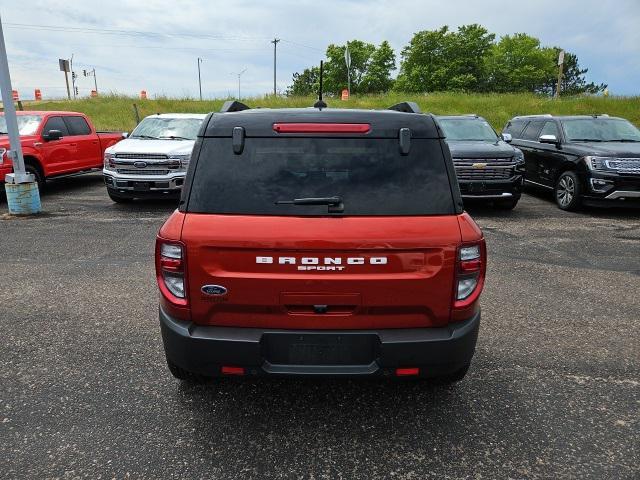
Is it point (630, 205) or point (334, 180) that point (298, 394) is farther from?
point (630, 205)

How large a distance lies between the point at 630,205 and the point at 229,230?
29.2 ft

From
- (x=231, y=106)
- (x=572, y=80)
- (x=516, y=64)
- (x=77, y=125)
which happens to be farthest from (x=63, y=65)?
(x=572, y=80)

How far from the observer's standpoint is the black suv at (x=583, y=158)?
872cm

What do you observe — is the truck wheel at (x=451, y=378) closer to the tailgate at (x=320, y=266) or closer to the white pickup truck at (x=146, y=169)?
the tailgate at (x=320, y=266)

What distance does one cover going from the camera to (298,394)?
320 centimetres

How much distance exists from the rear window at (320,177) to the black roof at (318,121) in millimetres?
46

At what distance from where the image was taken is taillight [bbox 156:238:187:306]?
253cm

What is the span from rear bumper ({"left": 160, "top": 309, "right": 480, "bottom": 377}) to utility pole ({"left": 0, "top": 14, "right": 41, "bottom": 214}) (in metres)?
7.77

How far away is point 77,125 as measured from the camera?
1204 centimetres

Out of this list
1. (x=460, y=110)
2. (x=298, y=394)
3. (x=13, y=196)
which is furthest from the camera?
(x=460, y=110)

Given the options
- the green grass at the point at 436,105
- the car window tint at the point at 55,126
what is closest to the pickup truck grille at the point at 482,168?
the car window tint at the point at 55,126

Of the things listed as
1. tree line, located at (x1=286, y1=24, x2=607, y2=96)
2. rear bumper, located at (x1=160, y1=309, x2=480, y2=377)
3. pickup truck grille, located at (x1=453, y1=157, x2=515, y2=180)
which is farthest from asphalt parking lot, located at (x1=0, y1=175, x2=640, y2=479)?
tree line, located at (x1=286, y1=24, x2=607, y2=96)

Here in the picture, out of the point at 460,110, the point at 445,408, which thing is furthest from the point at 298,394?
the point at 460,110

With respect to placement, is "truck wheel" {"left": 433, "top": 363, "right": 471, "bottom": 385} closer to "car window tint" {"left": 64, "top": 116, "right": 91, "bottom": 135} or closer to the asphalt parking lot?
the asphalt parking lot
